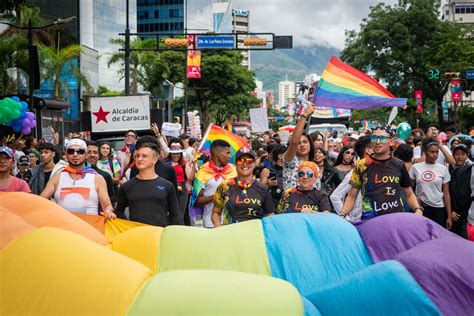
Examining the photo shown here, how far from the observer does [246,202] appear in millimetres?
7523

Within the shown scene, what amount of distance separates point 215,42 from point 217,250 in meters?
29.4

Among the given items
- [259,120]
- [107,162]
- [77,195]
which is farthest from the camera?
[259,120]

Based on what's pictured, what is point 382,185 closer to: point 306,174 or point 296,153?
point 306,174

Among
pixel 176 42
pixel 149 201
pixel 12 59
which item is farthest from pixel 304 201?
pixel 12 59

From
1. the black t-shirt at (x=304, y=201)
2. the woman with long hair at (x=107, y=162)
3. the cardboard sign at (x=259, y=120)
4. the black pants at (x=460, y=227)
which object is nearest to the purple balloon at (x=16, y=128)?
the woman with long hair at (x=107, y=162)

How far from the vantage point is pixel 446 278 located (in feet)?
14.3

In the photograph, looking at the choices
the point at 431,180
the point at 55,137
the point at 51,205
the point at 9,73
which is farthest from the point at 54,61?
the point at 51,205

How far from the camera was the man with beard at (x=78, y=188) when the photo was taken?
7309mm

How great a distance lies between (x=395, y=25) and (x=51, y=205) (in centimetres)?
4612

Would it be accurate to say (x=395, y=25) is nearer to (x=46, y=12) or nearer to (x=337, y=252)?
(x=46, y=12)

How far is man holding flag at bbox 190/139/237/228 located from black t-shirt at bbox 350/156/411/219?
6.72 ft

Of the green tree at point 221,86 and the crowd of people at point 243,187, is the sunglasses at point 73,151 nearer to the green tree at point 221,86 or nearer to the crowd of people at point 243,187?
the crowd of people at point 243,187

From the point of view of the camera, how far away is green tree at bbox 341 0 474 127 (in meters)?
49.2

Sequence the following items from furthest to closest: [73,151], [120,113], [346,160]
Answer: [120,113]
[346,160]
[73,151]
